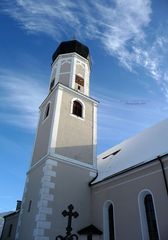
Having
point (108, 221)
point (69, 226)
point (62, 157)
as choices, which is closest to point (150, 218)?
point (108, 221)

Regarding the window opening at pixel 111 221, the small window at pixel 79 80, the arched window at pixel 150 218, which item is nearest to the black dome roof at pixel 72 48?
the small window at pixel 79 80

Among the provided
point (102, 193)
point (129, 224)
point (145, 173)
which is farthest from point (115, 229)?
point (145, 173)

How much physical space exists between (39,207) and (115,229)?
4008 mm

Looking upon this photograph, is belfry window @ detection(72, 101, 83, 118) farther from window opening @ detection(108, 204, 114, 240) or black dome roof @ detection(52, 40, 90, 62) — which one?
window opening @ detection(108, 204, 114, 240)

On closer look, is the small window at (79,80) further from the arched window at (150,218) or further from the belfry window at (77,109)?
the arched window at (150,218)

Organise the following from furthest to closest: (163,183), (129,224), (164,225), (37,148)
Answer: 1. (37,148)
2. (129,224)
3. (163,183)
4. (164,225)

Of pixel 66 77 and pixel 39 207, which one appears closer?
pixel 39 207

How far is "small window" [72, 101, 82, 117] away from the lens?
1764 centimetres

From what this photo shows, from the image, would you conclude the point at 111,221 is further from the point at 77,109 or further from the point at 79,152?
the point at 77,109

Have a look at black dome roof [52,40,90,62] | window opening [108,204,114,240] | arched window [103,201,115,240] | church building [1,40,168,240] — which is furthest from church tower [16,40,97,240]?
window opening [108,204,114,240]

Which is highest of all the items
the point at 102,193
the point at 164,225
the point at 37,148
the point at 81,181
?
the point at 37,148

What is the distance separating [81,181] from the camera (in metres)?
14.3

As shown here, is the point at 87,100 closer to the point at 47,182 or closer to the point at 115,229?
the point at 47,182

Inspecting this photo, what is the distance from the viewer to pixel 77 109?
18.0 m
